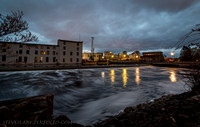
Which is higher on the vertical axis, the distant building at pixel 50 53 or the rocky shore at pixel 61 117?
the distant building at pixel 50 53

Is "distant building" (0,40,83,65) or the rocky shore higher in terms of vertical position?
"distant building" (0,40,83,65)

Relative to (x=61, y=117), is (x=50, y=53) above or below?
above

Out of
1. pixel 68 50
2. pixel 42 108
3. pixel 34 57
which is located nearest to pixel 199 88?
pixel 42 108

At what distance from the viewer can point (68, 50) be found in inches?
1647

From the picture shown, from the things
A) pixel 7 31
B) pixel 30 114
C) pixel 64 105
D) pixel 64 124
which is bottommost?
pixel 64 105

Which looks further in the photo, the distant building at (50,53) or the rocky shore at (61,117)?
the distant building at (50,53)

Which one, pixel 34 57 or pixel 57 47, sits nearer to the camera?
pixel 34 57

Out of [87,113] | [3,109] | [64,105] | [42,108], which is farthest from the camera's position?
[64,105]

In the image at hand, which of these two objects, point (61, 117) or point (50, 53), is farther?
point (50, 53)

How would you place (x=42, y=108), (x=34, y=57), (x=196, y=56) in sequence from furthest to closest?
(x=34, y=57), (x=196, y=56), (x=42, y=108)

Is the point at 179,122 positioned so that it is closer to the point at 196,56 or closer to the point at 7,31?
the point at 196,56

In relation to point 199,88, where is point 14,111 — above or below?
below

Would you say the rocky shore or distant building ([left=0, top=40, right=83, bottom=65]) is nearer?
the rocky shore

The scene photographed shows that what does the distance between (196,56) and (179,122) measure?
11.4ft
